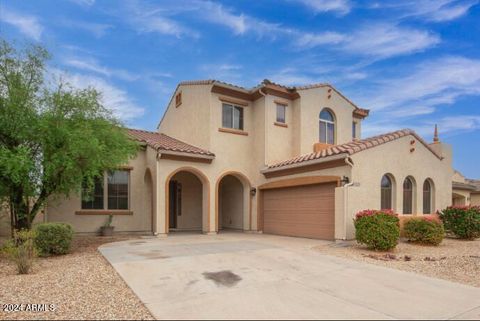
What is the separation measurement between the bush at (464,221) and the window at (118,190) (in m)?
15.8

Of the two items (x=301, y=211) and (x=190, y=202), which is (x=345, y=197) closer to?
(x=301, y=211)

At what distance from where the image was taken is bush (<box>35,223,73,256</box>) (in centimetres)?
943

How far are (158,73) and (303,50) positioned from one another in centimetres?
1011

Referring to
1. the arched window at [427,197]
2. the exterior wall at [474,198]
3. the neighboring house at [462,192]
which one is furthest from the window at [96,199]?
the exterior wall at [474,198]

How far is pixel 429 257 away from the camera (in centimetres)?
957

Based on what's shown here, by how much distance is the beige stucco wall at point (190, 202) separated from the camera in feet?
59.3

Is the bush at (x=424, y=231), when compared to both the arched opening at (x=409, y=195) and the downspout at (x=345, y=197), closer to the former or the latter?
the arched opening at (x=409, y=195)

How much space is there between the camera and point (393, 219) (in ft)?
34.8

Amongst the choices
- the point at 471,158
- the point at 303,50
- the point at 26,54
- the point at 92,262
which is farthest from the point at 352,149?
the point at 471,158

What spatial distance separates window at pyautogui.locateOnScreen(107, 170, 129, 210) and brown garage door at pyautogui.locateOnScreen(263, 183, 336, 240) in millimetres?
7311

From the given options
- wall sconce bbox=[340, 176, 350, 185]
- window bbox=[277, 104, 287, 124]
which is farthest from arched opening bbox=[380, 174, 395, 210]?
window bbox=[277, 104, 287, 124]

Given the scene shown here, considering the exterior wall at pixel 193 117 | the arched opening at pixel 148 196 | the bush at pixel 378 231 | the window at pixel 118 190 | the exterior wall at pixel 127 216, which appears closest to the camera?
the bush at pixel 378 231

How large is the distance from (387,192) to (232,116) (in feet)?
28.5

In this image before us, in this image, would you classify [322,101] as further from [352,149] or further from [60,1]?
[60,1]
